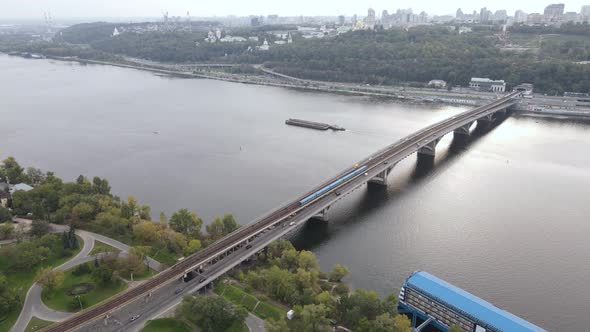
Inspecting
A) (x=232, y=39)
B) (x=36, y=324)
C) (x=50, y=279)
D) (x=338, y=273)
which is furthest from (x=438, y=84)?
(x=36, y=324)

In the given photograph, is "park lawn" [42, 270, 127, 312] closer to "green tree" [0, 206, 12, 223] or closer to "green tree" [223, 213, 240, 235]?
"green tree" [223, 213, 240, 235]

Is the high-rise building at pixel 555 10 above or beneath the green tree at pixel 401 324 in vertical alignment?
above

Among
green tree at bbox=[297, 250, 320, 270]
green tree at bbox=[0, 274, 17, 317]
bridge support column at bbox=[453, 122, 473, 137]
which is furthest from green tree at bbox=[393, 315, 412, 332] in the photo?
bridge support column at bbox=[453, 122, 473, 137]

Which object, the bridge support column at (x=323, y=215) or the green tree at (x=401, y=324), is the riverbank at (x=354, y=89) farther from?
the green tree at (x=401, y=324)

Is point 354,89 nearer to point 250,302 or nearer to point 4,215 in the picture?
point 4,215

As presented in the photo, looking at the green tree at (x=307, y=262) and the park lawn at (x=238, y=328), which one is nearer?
the park lawn at (x=238, y=328)

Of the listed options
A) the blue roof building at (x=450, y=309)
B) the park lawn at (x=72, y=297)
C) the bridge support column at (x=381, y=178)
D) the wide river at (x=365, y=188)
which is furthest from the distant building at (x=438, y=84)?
the park lawn at (x=72, y=297)

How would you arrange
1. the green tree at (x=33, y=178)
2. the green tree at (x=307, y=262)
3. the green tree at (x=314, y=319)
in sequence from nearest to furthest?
the green tree at (x=314, y=319)
the green tree at (x=307, y=262)
the green tree at (x=33, y=178)
